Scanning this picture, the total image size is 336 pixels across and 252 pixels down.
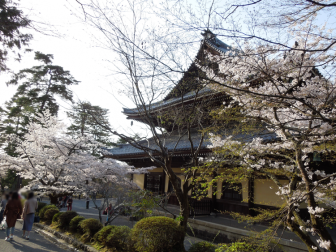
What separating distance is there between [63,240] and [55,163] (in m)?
2.90

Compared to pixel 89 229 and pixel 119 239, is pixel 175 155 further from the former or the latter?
pixel 119 239

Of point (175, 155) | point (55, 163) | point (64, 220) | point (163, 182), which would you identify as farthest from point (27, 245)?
point (163, 182)

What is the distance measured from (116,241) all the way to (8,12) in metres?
5.88

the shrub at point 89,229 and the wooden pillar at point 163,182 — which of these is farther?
the wooden pillar at point 163,182

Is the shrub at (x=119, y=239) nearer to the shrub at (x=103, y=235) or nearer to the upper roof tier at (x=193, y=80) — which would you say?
the shrub at (x=103, y=235)

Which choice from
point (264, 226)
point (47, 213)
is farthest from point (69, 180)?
point (264, 226)

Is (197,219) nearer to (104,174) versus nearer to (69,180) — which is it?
(104,174)

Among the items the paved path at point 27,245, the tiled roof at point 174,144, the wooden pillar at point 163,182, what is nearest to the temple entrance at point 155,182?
the wooden pillar at point 163,182

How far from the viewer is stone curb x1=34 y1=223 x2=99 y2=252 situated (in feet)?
20.1

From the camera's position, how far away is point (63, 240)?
6898mm

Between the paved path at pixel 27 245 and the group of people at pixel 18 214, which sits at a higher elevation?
the group of people at pixel 18 214

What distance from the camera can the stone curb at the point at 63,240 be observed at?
611 centimetres

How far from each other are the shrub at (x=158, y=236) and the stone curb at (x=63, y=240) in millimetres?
1898

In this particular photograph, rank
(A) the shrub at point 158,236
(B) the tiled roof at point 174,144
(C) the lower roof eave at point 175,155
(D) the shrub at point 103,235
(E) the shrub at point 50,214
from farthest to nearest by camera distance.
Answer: (B) the tiled roof at point 174,144 → (E) the shrub at point 50,214 → (C) the lower roof eave at point 175,155 → (D) the shrub at point 103,235 → (A) the shrub at point 158,236
